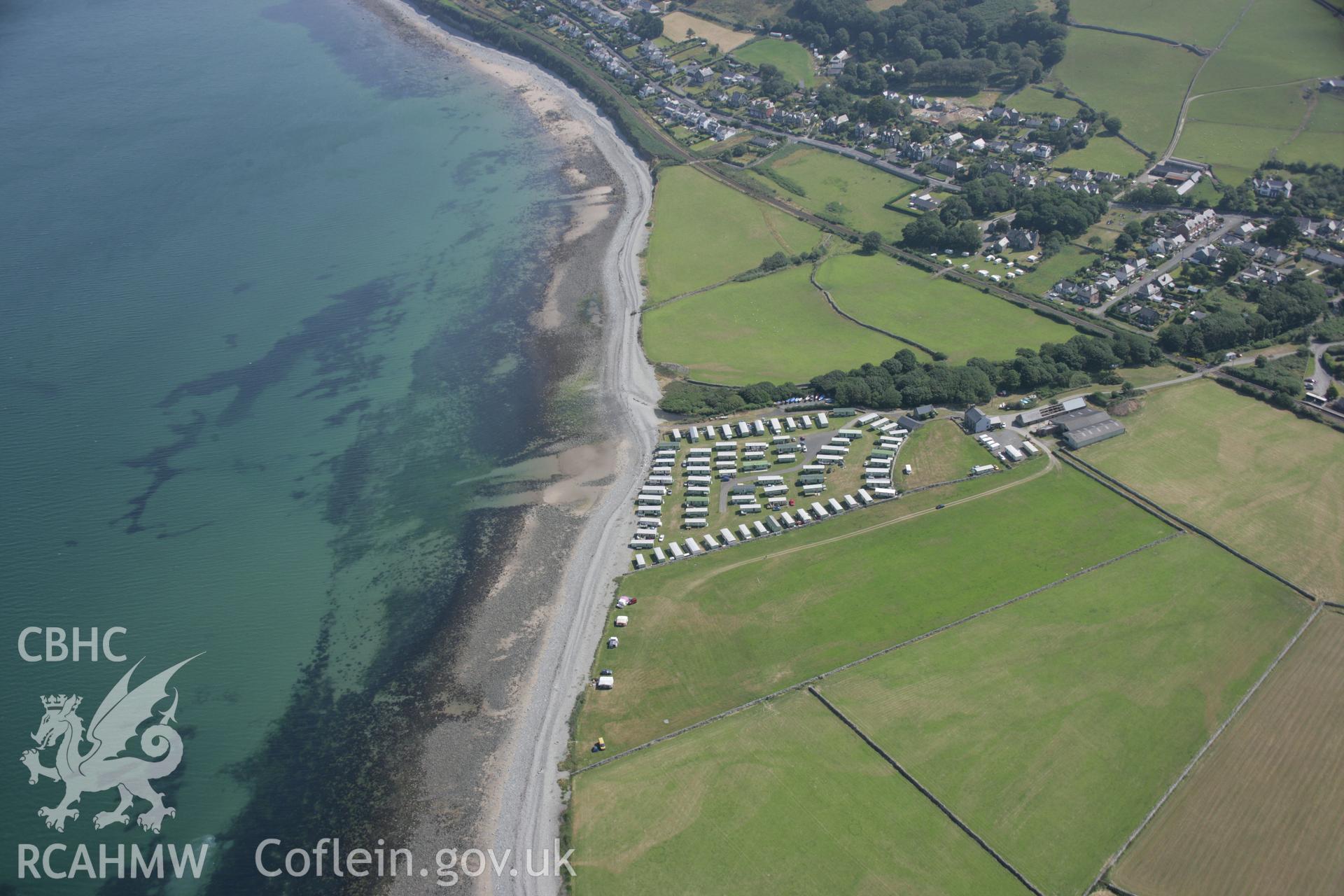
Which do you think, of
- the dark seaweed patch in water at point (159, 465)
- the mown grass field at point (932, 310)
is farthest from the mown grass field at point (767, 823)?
A: the mown grass field at point (932, 310)

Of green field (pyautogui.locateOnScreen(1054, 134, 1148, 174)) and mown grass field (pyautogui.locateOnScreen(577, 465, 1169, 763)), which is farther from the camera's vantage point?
green field (pyautogui.locateOnScreen(1054, 134, 1148, 174))

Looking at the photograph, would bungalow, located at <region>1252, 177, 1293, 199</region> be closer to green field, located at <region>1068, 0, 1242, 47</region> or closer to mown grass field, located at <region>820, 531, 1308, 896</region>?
green field, located at <region>1068, 0, 1242, 47</region>

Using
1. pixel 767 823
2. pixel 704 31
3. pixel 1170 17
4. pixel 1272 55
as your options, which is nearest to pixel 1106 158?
pixel 1272 55

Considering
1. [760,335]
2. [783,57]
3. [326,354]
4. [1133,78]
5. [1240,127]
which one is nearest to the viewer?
[326,354]

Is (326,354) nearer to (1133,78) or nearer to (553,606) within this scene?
(553,606)

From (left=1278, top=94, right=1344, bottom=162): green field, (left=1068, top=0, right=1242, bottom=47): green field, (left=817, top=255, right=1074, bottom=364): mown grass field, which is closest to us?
(left=817, top=255, right=1074, bottom=364): mown grass field

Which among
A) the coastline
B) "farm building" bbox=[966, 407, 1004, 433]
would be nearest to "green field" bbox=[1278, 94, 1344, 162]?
"farm building" bbox=[966, 407, 1004, 433]
